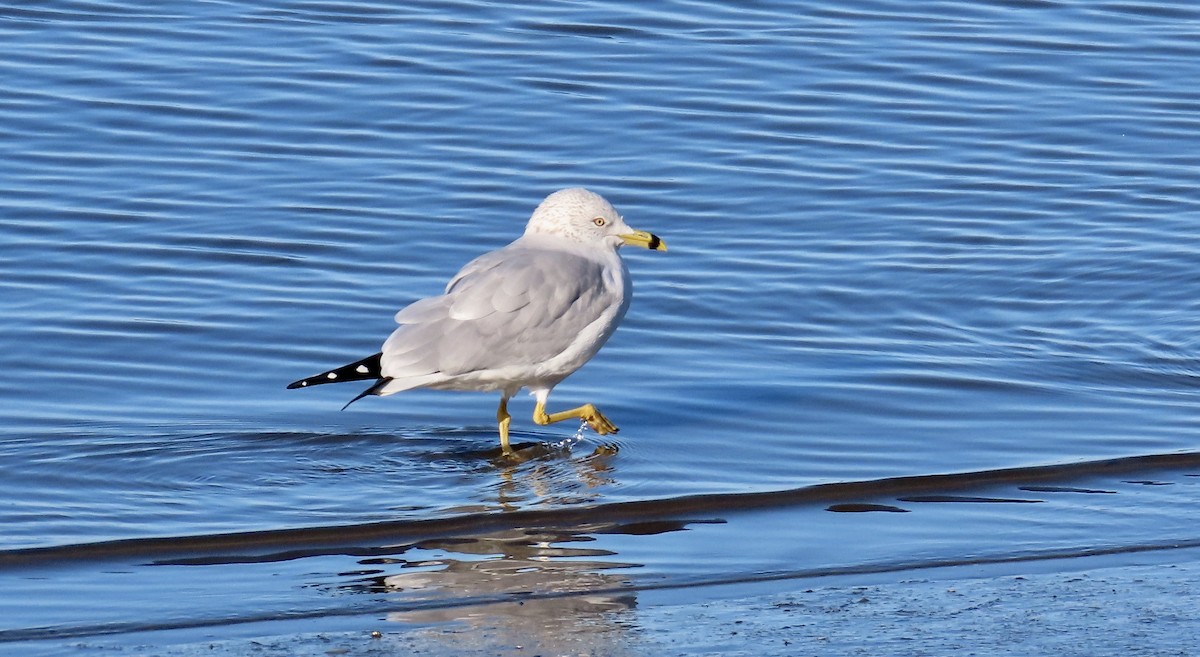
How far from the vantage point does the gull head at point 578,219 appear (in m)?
7.71

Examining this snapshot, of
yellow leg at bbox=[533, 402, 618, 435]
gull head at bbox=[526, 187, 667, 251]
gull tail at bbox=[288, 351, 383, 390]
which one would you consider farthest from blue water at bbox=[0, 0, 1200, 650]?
gull head at bbox=[526, 187, 667, 251]

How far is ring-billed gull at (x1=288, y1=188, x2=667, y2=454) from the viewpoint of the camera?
725 cm

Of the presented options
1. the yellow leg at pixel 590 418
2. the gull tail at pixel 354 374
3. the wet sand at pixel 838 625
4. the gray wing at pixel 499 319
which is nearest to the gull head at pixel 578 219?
the gray wing at pixel 499 319

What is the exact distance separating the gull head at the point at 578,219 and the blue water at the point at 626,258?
2.49ft

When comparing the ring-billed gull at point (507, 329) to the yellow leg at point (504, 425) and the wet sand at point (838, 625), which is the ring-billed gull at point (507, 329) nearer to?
the yellow leg at point (504, 425)

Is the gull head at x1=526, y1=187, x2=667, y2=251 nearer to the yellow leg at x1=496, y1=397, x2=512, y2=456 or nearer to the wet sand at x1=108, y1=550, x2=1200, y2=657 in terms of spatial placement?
the yellow leg at x1=496, y1=397, x2=512, y2=456

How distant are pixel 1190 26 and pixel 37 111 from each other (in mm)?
9254

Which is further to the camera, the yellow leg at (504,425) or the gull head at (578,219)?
the gull head at (578,219)

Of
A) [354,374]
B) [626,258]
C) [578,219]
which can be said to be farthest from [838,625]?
[626,258]

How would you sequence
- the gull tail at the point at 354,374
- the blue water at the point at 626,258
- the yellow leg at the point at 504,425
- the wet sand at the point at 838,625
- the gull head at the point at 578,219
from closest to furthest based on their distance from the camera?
1. the wet sand at the point at 838,625
2. the blue water at the point at 626,258
3. the gull tail at the point at 354,374
4. the yellow leg at the point at 504,425
5. the gull head at the point at 578,219

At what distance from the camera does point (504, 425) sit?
7.50 meters

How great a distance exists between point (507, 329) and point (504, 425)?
40cm

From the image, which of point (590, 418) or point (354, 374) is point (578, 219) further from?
point (354, 374)

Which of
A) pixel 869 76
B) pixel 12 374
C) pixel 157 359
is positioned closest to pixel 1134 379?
pixel 157 359
